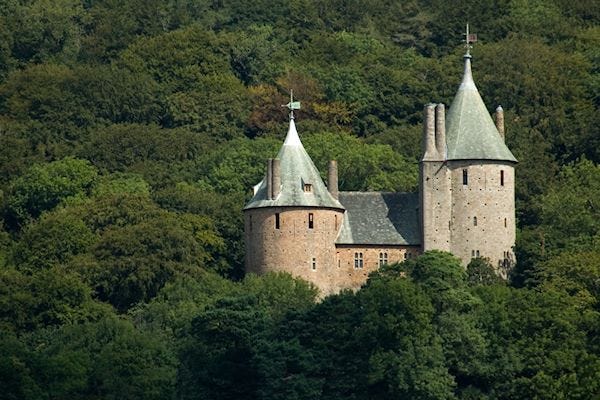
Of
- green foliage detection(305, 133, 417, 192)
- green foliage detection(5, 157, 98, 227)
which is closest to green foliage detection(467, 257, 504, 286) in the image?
green foliage detection(305, 133, 417, 192)

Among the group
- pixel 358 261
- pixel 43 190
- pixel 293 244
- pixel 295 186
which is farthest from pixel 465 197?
pixel 43 190

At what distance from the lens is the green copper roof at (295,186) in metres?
99.6

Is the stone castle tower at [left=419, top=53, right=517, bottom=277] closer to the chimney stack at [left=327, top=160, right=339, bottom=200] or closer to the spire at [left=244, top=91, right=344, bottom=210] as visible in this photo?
the chimney stack at [left=327, top=160, right=339, bottom=200]

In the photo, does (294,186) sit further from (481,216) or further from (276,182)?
(481,216)

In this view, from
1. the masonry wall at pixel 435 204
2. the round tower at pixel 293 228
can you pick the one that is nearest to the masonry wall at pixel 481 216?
the masonry wall at pixel 435 204

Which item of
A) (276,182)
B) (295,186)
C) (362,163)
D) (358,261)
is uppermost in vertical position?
(362,163)

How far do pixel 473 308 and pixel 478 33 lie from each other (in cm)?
5668

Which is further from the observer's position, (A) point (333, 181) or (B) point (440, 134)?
(A) point (333, 181)

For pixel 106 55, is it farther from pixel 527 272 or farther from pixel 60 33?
pixel 527 272

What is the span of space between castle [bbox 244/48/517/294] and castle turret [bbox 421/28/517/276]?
0.04 m

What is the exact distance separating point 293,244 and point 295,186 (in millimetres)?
2679

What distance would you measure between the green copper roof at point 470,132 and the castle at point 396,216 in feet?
0.14

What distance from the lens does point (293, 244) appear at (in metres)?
99.1

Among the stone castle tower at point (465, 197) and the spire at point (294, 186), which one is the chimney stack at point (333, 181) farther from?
the stone castle tower at point (465, 197)
